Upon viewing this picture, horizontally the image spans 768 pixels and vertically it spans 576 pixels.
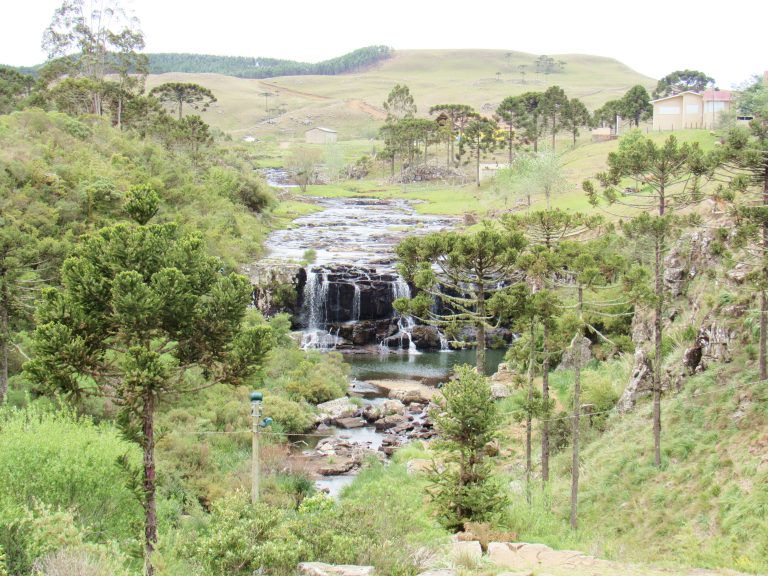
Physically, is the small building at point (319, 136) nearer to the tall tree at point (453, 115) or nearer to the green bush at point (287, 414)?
the tall tree at point (453, 115)

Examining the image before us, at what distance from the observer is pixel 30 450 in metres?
18.7

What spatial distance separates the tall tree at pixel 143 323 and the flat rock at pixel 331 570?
134 inches

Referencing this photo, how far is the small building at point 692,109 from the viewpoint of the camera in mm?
73500

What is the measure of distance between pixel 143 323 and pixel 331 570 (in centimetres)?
587

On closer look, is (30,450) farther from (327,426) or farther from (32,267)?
(327,426)

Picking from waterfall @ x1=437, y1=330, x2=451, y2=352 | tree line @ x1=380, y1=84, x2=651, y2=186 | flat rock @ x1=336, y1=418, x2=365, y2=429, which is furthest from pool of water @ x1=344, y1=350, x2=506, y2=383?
tree line @ x1=380, y1=84, x2=651, y2=186

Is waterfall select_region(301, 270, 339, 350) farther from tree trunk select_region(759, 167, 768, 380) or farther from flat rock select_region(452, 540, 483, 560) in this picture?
flat rock select_region(452, 540, 483, 560)

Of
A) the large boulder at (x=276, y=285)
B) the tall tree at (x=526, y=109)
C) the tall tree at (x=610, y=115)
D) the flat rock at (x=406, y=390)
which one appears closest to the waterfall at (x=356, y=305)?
the large boulder at (x=276, y=285)

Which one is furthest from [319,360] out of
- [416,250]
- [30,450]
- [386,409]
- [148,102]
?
[148,102]

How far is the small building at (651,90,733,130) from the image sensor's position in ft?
241

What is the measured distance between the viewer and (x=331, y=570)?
12.3 m

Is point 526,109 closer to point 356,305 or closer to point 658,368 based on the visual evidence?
point 356,305

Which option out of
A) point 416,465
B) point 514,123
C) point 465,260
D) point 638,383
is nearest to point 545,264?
point 465,260

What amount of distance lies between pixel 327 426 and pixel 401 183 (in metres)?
74.0
